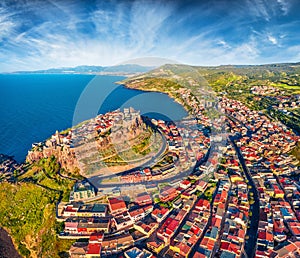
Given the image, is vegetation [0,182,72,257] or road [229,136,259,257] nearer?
road [229,136,259,257]

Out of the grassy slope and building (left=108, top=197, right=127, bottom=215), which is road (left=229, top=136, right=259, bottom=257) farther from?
the grassy slope

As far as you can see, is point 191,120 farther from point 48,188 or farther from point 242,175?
point 48,188

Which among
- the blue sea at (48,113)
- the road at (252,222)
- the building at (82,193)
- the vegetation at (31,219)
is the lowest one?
the vegetation at (31,219)

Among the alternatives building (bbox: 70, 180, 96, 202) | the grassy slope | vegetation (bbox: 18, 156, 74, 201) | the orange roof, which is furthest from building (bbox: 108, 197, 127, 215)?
vegetation (bbox: 18, 156, 74, 201)

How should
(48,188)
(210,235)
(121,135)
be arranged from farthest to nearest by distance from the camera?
(121,135) < (48,188) < (210,235)

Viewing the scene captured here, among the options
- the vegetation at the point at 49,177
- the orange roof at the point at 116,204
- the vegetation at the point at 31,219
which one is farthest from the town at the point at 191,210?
the vegetation at the point at 49,177

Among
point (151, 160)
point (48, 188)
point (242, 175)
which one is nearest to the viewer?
point (48, 188)

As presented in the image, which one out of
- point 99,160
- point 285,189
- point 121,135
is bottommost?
point 285,189

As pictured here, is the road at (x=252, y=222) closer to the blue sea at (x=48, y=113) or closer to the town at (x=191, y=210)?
the town at (x=191, y=210)

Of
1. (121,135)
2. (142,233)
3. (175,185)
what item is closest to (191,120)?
(121,135)

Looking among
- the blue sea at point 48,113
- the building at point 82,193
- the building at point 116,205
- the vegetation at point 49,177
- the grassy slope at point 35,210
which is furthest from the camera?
the blue sea at point 48,113

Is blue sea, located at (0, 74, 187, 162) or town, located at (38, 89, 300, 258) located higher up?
blue sea, located at (0, 74, 187, 162)
